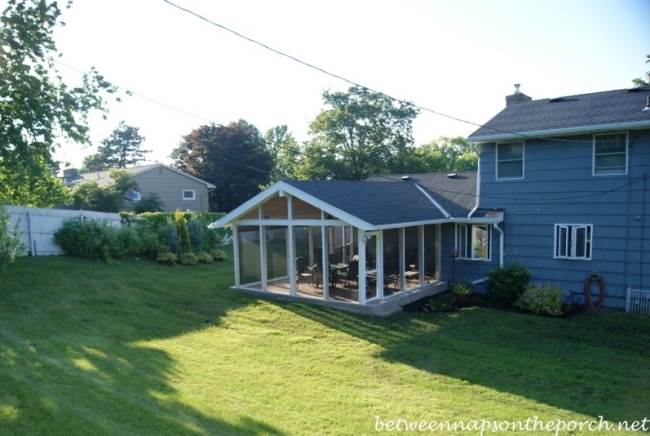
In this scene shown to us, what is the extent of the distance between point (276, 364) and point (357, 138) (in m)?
28.5

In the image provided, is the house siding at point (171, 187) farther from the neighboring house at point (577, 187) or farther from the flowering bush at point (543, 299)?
the flowering bush at point (543, 299)

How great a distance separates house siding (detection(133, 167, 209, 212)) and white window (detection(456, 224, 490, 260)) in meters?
23.1

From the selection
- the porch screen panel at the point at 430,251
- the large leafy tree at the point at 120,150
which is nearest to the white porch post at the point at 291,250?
the porch screen panel at the point at 430,251

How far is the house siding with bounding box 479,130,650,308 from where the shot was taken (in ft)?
38.2

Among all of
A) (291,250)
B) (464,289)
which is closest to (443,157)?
(464,289)

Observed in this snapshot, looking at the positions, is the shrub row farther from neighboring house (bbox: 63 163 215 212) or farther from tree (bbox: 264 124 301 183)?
neighboring house (bbox: 63 163 215 212)

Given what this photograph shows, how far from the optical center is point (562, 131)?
40.3 feet

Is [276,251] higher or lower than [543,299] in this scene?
higher

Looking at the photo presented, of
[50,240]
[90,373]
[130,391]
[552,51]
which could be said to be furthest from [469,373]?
[50,240]

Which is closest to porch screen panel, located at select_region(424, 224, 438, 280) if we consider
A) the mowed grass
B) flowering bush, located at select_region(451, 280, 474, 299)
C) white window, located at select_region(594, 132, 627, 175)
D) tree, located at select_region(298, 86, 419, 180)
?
flowering bush, located at select_region(451, 280, 474, 299)

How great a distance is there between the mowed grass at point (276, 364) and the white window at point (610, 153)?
12.2 feet

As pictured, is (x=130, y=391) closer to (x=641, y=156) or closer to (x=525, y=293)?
(x=525, y=293)

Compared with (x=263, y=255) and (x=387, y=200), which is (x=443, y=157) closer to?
(x=387, y=200)

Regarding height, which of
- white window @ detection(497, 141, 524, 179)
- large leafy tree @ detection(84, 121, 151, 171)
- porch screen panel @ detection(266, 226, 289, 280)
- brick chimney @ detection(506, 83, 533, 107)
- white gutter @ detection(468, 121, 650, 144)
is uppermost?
large leafy tree @ detection(84, 121, 151, 171)
